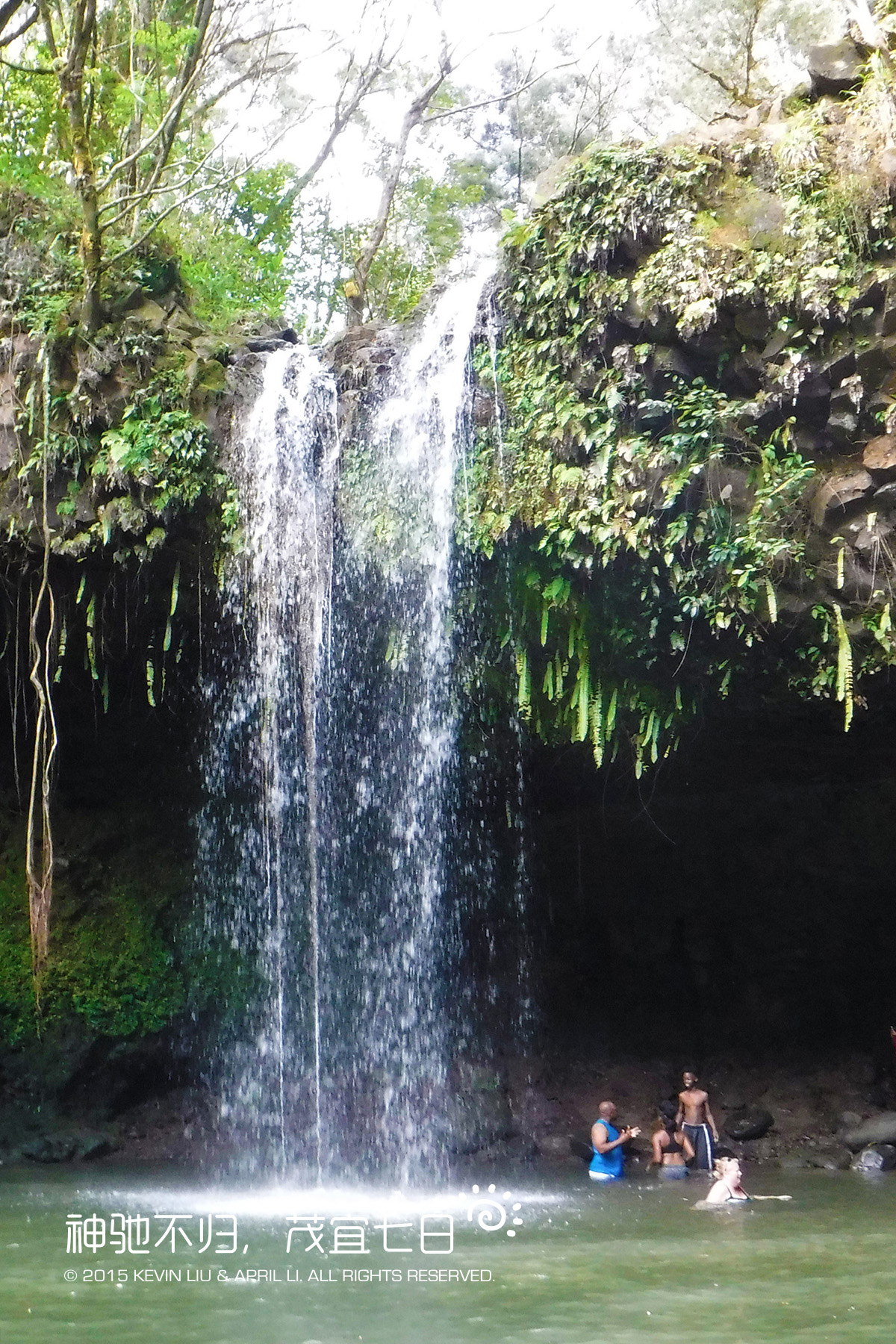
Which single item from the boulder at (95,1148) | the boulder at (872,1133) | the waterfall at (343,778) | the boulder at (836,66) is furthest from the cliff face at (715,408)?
the boulder at (95,1148)

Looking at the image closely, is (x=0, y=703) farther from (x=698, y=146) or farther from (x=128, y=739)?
(x=698, y=146)

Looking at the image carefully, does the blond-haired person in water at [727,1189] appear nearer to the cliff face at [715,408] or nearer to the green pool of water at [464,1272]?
the green pool of water at [464,1272]

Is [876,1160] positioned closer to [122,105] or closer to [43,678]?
[43,678]

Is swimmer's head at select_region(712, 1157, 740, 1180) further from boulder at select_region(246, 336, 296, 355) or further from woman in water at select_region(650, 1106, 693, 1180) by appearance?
boulder at select_region(246, 336, 296, 355)

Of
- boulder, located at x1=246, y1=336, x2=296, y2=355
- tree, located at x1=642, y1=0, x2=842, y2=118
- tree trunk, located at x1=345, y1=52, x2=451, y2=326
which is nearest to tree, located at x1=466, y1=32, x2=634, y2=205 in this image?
tree, located at x1=642, y1=0, x2=842, y2=118

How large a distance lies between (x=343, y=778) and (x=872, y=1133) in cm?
569

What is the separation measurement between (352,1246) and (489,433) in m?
5.80

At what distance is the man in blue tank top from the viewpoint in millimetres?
9438

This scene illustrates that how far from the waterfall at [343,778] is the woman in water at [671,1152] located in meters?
1.90

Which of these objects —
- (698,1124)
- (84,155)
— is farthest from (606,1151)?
(84,155)

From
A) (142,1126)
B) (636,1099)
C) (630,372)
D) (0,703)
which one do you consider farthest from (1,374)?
(636,1099)

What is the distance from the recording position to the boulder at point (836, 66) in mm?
8586

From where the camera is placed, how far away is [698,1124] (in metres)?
10.0

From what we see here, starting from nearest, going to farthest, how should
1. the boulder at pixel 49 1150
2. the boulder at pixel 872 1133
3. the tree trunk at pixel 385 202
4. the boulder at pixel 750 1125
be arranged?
1. the boulder at pixel 872 1133
2. the boulder at pixel 49 1150
3. the boulder at pixel 750 1125
4. the tree trunk at pixel 385 202
